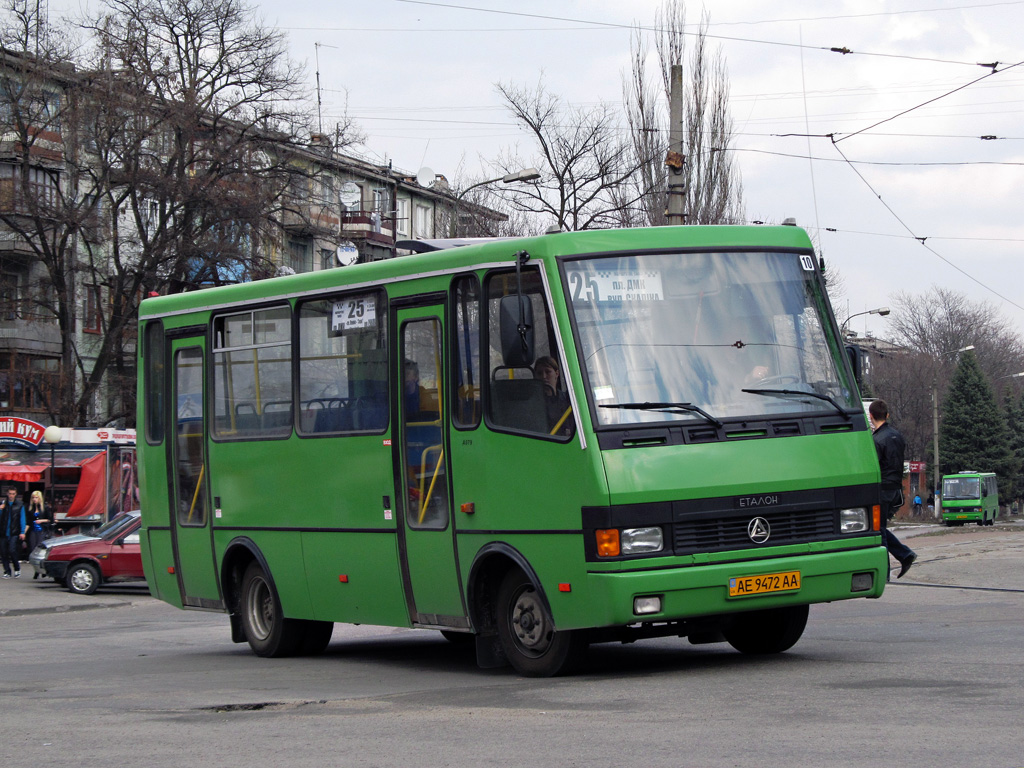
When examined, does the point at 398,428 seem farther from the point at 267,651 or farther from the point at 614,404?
the point at 267,651

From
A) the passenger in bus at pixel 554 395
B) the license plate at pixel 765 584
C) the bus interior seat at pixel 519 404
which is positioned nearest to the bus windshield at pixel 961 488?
the license plate at pixel 765 584

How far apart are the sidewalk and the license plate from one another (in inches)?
689

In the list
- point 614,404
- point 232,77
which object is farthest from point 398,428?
point 232,77

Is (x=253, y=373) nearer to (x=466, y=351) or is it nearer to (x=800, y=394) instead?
(x=466, y=351)

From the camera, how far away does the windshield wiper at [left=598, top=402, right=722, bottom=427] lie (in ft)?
30.2

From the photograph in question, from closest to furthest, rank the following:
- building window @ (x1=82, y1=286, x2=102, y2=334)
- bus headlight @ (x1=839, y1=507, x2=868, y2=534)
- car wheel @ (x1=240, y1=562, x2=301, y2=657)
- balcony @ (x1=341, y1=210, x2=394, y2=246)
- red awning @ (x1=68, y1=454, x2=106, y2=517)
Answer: bus headlight @ (x1=839, y1=507, x2=868, y2=534)
car wheel @ (x1=240, y1=562, x2=301, y2=657)
red awning @ (x1=68, y1=454, x2=106, y2=517)
building window @ (x1=82, y1=286, x2=102, y2=334)
balcony @ (x1=341, y1=210, x2=394, y2=246)

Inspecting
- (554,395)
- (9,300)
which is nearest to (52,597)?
(554,395)

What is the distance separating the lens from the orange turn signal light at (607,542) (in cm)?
897

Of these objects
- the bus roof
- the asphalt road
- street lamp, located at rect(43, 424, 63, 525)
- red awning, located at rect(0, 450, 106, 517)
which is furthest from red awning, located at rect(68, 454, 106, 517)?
the bus roof

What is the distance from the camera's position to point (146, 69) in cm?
4278

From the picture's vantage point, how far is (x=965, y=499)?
254 feet

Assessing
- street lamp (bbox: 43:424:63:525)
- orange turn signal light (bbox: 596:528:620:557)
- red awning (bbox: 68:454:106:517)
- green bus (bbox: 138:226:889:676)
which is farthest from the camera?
red awning (bbox: 68:454:106:517)

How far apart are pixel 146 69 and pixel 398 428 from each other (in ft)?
113

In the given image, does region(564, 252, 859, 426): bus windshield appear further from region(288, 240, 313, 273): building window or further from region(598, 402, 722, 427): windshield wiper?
region(288, 240, 313, 273): building window
